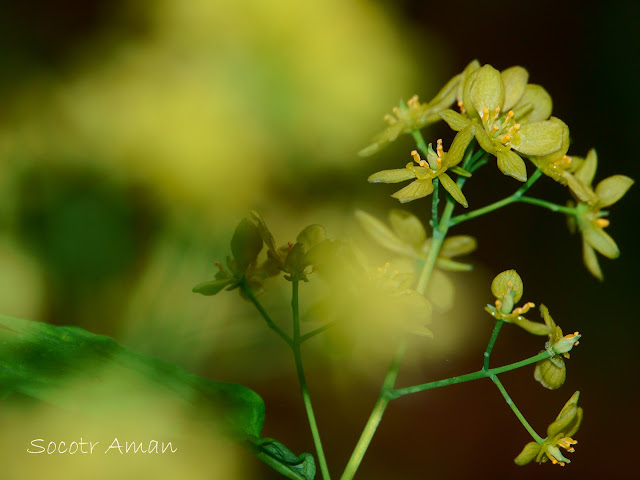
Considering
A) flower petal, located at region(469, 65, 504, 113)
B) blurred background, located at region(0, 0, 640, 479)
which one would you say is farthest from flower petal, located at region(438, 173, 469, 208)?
blurred background, located at region(0, 0, 640, 479)

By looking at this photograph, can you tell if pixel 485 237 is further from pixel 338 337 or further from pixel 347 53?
pixel 338 337

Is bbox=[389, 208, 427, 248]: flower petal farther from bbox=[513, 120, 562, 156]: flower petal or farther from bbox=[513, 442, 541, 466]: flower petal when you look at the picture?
bbox=[513, 442, 541, 466]: flower petal

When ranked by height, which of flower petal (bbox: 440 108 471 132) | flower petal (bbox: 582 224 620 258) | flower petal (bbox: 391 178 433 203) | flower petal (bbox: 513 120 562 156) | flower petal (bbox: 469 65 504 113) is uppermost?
flower petal (bbox: 469 65 504 113)

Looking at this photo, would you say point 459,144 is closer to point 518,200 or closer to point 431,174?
point 431,174

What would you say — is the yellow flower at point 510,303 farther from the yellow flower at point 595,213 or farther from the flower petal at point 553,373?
the yellow flower at point 595,213

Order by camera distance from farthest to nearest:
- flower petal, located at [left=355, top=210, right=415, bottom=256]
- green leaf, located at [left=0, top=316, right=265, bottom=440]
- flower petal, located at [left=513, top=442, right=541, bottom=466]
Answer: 1. flower petal, located at [left=355, top=210, right=415, bottom=256]
2. flower petal, located at [left=513, top=442, right=541, bottom=466]
3. green leaf, located at [left=0, top=316, right=265, bottom=440]
